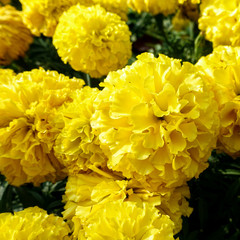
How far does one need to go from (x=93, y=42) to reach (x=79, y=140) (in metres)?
0.36

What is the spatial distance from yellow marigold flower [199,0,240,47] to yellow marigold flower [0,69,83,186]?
1.51ft

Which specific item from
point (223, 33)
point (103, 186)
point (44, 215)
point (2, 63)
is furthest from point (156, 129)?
point (2, 63)

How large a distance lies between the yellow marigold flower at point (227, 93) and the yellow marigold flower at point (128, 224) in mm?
248

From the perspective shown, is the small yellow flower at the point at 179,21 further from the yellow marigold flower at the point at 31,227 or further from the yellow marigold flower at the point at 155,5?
the yellow marigold flower at the point at 31,227

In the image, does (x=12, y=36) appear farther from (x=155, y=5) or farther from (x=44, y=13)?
(x=155, y=5)

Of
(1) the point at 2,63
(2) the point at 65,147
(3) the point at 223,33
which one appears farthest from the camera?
(1) the point at 2,63

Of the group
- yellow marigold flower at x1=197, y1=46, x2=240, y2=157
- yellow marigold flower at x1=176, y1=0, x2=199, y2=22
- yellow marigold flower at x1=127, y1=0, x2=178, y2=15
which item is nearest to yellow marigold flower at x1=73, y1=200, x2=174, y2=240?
yellow marigold flower at x1=197, y1=46, x2=240, y2=157

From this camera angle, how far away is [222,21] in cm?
117

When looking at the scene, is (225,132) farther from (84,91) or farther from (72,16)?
(72,16)

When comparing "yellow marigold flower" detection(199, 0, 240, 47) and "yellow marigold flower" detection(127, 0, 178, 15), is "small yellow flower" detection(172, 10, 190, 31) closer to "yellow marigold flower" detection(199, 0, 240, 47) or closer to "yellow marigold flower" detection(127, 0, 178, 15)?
"yellow marigold flower" detection(127, 0, 178, 15)

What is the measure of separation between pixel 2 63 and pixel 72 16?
1.47 feet

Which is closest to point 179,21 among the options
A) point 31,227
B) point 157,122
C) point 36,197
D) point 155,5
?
point 155,5

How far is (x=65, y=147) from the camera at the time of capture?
883mm

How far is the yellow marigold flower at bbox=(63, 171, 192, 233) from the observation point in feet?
2.68
